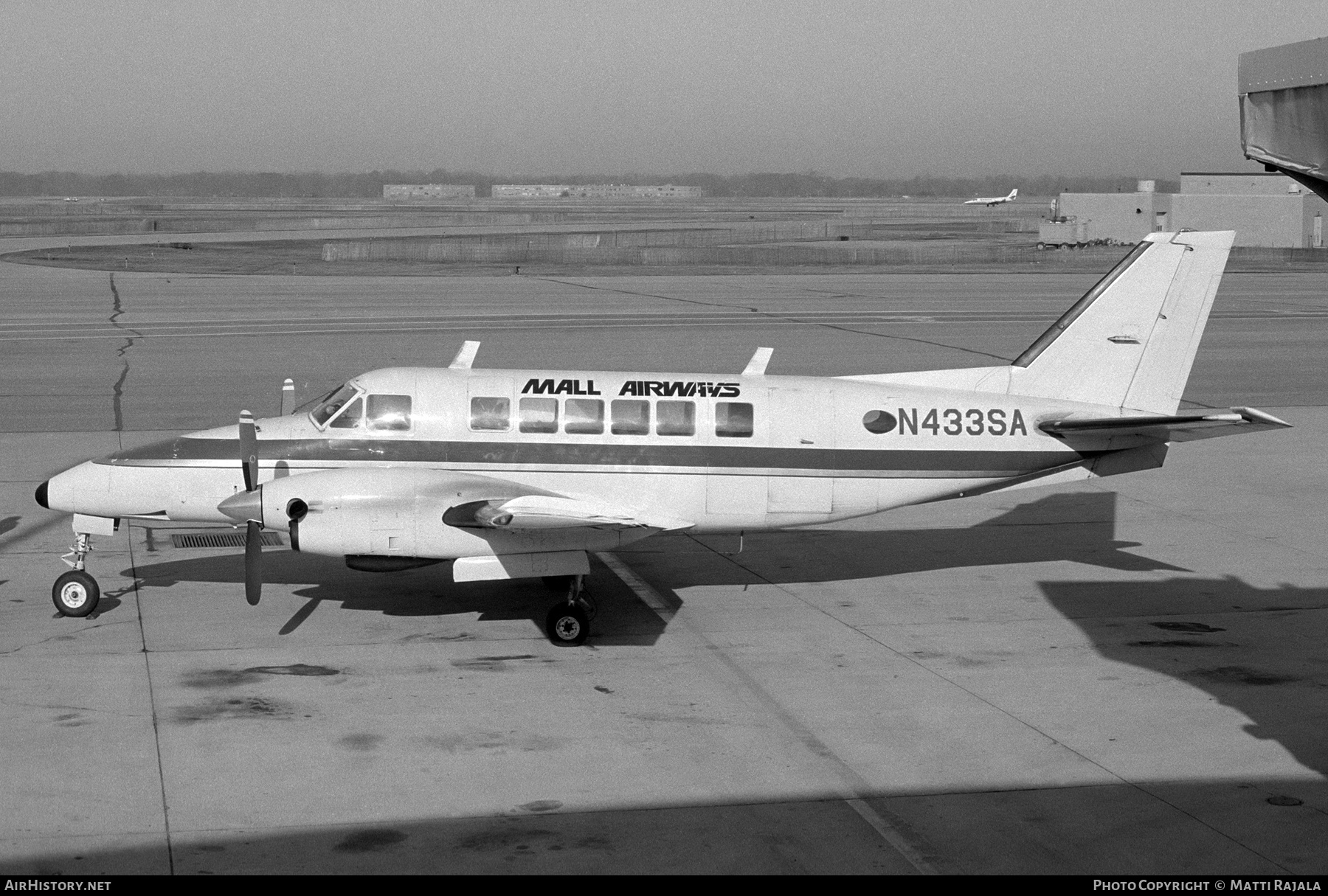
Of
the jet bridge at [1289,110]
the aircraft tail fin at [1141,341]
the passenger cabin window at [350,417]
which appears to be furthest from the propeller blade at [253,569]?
the jet bridge at [1289,110]

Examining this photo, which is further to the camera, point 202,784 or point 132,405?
point 132,405

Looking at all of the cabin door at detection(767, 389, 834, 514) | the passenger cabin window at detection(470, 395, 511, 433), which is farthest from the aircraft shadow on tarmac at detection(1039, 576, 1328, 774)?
the passenger cabin window at detection(470, 395, 511, 433)

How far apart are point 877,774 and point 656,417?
5912mm

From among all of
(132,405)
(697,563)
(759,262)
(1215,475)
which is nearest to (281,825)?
(697,563)

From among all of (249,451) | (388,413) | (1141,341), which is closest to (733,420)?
(388,413)

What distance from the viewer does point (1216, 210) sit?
9006 centimetres

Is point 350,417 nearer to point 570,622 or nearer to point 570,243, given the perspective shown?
point 570,622

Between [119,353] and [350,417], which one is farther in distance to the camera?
[119,353]

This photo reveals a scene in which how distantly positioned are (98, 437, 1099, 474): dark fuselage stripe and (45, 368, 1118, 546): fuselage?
17mm

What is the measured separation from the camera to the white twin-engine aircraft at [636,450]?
46.9ft

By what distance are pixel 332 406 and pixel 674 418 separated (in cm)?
408

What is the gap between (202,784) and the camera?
A: 34.7 ft

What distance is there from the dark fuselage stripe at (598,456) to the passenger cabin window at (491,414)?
19cm
